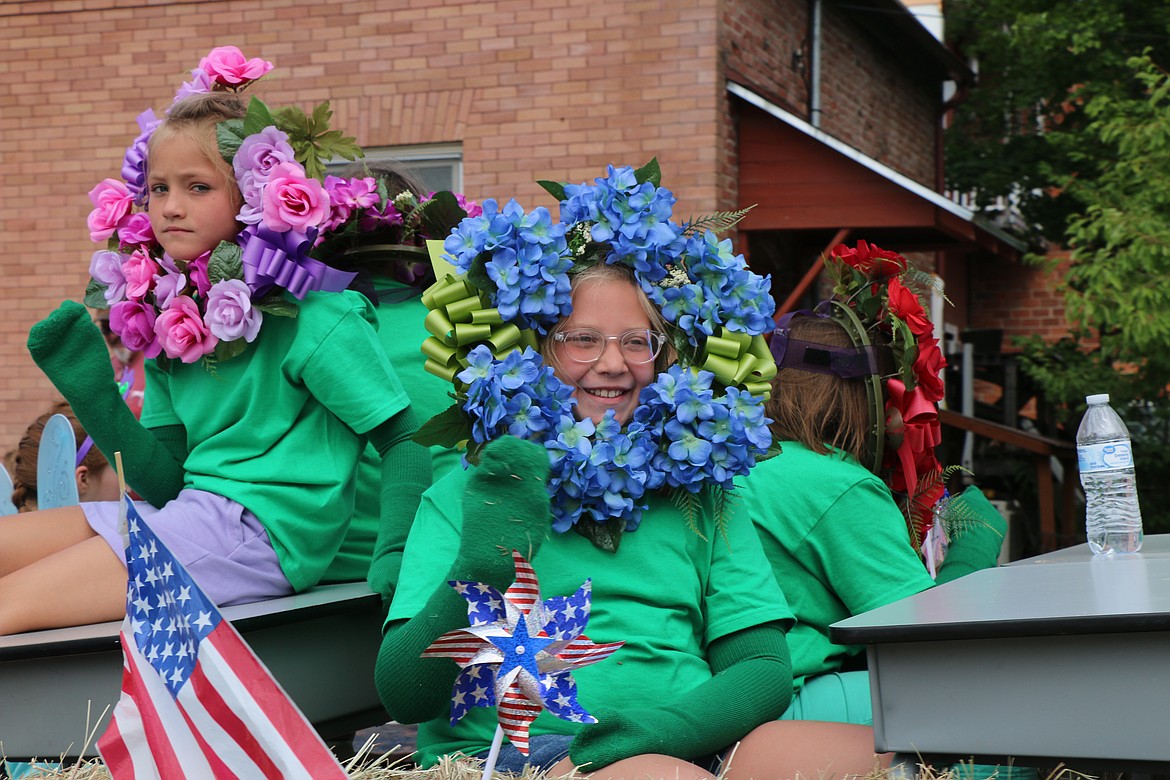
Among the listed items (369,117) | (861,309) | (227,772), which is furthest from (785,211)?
(227,772)

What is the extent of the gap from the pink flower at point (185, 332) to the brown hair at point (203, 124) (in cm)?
31

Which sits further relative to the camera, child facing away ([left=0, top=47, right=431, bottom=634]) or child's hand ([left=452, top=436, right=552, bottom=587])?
child facing away ([left=0, top=47, right=431, bottom=634])

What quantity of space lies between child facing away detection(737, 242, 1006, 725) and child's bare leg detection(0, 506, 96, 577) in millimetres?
1701

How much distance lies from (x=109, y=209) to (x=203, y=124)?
0.37 meters

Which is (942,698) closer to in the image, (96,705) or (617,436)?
(617,436)

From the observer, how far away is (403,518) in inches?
122

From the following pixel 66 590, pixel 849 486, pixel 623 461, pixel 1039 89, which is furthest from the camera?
pixel 1039 89

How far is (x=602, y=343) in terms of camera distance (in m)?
2.59

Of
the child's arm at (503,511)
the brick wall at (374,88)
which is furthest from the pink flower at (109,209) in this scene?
the brick wall at (374,88)

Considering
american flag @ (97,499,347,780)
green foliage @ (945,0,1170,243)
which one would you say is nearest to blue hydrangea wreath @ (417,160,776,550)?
american flag @ (97,499,347,780)

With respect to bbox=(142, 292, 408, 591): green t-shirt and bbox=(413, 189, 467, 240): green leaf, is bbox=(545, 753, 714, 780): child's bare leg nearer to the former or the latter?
bbox=(142, 292, 408, 591): green t-shirt

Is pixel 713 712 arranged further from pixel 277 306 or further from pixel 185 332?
pixel 185 332

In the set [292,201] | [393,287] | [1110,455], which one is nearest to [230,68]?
[292,201]

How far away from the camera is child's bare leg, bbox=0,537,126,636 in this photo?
3.06 m
